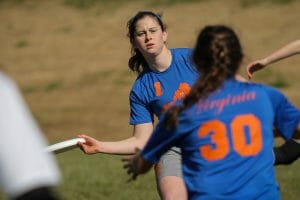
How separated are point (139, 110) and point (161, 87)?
0.79ft

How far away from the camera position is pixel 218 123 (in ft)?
14.8

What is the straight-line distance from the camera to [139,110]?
268 inches

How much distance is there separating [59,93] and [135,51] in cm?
1797

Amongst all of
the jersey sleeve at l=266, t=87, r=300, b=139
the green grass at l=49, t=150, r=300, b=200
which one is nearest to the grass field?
the green grass at l=49, t=150, r=300, b=200

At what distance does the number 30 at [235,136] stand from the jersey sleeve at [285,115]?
18cm

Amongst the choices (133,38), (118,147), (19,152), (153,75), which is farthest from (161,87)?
(19,152)

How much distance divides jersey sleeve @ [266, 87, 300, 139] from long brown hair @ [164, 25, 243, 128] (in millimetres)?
257

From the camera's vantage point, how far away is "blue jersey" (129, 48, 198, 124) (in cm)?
663

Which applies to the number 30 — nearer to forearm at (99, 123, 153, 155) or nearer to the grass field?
forearm at (99, 123, 153, 155)

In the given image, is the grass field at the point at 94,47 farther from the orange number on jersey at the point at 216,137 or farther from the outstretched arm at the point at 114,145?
the orange number on jersey at the point at 216,137

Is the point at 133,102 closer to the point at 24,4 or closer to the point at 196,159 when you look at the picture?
the point at 196,159

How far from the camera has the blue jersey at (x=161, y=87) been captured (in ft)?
21.7

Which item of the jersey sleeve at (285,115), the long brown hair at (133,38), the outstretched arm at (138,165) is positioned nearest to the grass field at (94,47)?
the long brown hair at (133,38)

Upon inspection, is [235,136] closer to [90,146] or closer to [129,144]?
[90,146]
